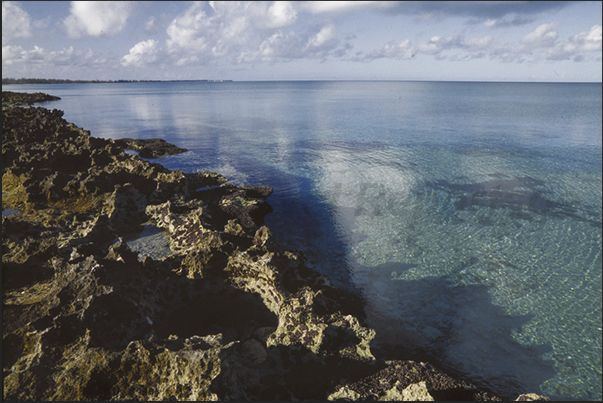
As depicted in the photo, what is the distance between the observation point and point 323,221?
2045 cm

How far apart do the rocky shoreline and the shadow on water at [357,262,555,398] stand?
1.38 m

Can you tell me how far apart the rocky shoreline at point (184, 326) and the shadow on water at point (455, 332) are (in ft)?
4.54

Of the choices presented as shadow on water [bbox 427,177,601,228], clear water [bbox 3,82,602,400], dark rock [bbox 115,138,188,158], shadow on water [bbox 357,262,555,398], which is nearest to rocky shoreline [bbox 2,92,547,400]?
shadow on water [bbox 357,262,555,398]

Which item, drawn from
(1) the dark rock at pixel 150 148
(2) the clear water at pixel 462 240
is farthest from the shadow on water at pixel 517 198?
(1) the dark rock at pixel 150 148

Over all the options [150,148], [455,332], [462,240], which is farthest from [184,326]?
[150,148]

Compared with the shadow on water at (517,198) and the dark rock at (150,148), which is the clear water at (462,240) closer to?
the shadow on water at (517,198)

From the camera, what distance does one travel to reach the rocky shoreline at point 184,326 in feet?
22.2

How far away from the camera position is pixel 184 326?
1012cm

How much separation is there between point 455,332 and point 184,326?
10036 millimetres

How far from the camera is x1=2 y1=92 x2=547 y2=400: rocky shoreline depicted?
678 cm

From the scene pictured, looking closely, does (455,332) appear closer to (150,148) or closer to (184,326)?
(184,326)

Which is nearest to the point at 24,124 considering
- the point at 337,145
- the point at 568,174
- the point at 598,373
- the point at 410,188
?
the point at 337,145

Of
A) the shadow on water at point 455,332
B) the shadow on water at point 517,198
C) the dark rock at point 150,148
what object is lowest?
the shadow on water at point 455,332

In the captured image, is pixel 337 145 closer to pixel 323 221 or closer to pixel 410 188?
pixel 410 188
